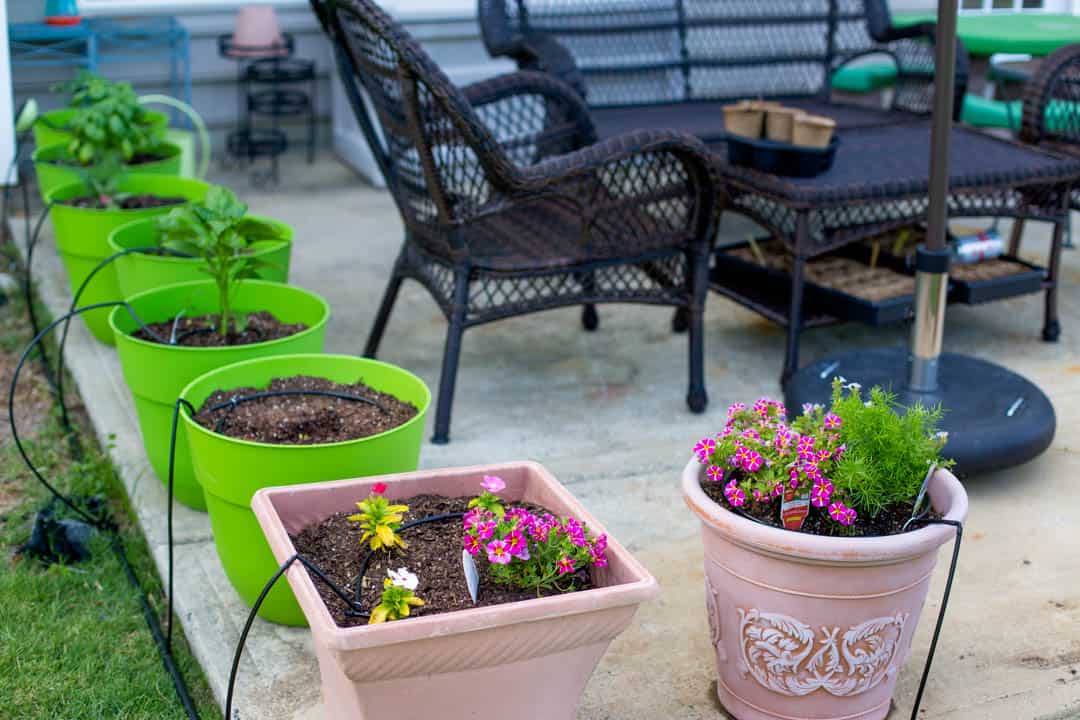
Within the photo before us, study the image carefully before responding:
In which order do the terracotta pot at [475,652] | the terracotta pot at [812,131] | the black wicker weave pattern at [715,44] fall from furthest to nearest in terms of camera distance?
the black wicker weave pattern at [715,44], the terracotta pot at [812,131], the terracotta pot at [475,652]

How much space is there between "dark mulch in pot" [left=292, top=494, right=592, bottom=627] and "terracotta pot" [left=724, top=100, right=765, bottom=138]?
62.6 inches

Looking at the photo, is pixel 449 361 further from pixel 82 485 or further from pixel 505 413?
pixel 82 485

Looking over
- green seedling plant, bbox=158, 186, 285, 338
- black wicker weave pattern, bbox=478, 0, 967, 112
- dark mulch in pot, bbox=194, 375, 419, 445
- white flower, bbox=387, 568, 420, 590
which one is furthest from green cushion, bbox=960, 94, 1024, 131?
white flower, bbox=387, 568, 420, 590

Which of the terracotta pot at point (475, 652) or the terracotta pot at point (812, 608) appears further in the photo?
the terracotta pot at point (812, 608)

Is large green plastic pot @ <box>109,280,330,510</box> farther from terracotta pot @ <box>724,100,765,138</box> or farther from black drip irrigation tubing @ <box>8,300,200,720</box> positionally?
terracotta pot @ <box>724,100,765,138</box>

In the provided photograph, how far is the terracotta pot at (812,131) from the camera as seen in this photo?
118 inches

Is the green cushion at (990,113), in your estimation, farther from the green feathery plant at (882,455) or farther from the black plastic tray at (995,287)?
the green feathery plant at (882,455)

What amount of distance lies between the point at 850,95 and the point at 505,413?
3109mm

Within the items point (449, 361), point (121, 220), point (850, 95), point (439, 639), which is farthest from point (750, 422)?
point (850, 95)

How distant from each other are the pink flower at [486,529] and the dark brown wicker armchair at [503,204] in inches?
43.9

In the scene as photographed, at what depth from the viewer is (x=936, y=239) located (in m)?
2.57

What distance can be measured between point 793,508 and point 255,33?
13.3 feet

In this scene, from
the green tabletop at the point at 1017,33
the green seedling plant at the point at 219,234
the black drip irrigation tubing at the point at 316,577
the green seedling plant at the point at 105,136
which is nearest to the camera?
the black drip irrigation tubing at the point at 316,577

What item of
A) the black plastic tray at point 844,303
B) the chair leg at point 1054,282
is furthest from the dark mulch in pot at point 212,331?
the chair leg at point 1054,282
